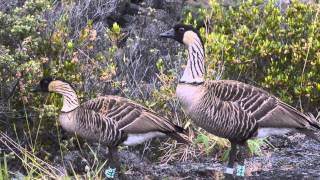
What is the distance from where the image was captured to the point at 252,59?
943 cm

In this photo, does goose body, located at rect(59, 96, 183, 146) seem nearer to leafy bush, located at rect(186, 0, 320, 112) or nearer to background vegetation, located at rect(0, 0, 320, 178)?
background vegetation, located at rect(0, 0, 320, 178)

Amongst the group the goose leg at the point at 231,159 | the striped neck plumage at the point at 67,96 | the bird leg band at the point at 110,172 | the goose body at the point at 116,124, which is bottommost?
the bird leg band at the point at 110,172

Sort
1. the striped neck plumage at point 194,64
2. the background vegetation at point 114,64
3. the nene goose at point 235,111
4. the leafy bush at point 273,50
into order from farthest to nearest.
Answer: the leafy bush at point 273,50
the background vegetation at point 114,64
the striped neck plumage at point 194,64
the nene goose at point 235,111

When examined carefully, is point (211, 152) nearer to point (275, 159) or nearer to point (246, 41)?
point (275, 159)

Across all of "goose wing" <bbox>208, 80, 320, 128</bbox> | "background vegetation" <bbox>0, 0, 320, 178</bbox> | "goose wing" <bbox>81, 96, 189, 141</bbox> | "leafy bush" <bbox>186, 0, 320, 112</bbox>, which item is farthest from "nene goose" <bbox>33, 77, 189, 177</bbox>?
"leafy bush" <bbox>186, 0, 320, 112</bbox>

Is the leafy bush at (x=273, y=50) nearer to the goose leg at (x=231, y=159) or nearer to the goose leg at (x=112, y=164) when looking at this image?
the goose leg at (x=231, y=159)

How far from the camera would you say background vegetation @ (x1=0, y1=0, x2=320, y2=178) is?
791 centimetres

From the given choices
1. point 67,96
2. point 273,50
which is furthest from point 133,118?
point 273,50

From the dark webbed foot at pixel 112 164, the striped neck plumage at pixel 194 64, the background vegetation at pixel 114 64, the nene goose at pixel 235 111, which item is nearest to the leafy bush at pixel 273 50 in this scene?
the background vegetation at pixel 114 64

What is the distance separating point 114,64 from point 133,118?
2.33m

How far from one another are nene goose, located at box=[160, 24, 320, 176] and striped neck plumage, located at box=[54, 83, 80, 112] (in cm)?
116

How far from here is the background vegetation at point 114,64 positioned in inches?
312

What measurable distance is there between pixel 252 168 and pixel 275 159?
1.51 ft

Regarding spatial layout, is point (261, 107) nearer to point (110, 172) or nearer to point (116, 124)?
point (116, 124)
